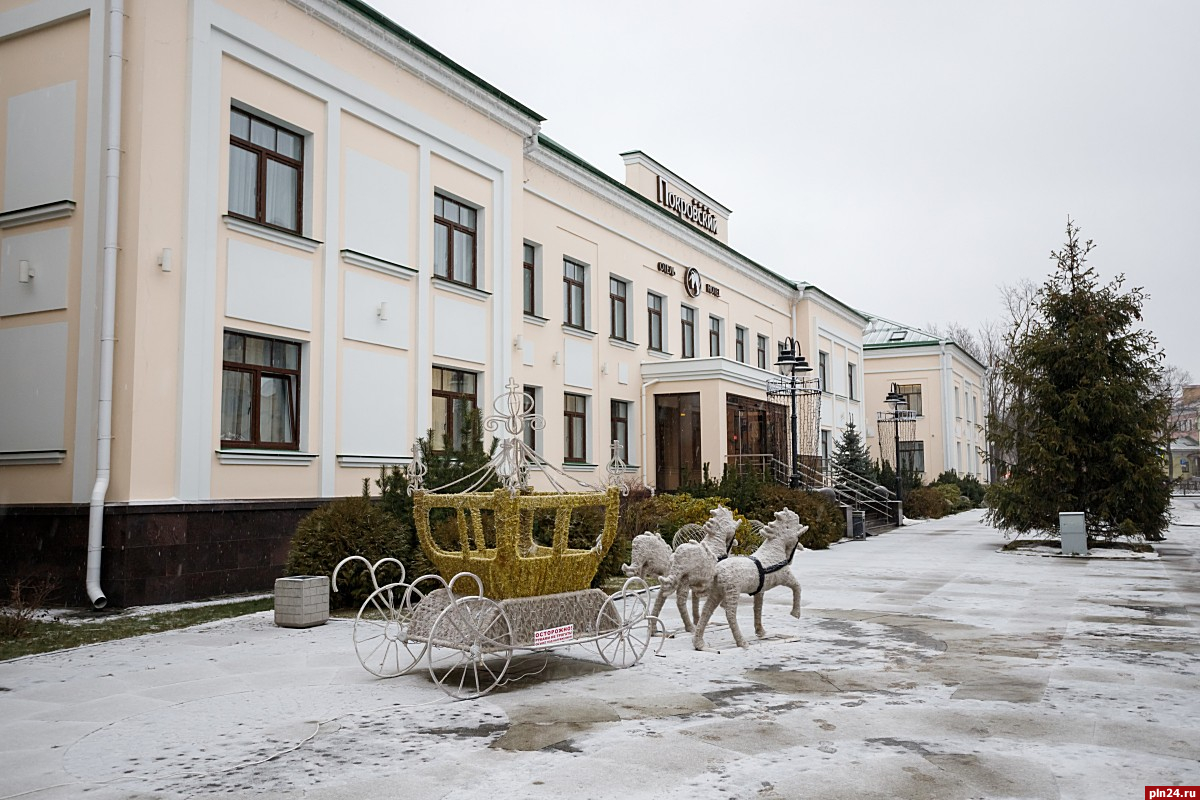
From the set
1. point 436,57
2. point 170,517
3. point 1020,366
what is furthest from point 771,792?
point 1020,366

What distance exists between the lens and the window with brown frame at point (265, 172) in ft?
41.8

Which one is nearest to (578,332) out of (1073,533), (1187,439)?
(1073,533)

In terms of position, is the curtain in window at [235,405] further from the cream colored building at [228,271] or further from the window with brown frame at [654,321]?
the window with brown frame at [654,321]

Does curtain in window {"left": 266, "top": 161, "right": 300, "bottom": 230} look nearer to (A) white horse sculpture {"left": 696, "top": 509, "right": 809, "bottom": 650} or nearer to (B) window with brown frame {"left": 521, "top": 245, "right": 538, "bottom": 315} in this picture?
(B) window with brown frame {"left": 521, "top": 245, "right": 538, "bottom": 315}

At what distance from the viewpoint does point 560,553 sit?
7.16 metres

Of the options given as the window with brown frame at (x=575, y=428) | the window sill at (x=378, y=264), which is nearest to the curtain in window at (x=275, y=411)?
the window sill at (x=378, y=264)

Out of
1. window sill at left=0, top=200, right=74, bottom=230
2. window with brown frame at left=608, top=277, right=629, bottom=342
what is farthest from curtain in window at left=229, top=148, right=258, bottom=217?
window with brown frame at left=608, top=277, right=629, bottom=342

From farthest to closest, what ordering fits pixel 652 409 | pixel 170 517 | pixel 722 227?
pixel 722 227, pixel 652 409, pixel 170 517

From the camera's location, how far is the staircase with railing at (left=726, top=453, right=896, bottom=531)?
24.9 m

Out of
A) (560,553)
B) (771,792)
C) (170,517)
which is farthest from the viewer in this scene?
(170,517)

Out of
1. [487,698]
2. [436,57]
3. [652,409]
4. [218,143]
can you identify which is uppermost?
[436,57]

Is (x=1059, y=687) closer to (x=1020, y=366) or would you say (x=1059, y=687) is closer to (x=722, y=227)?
(x=1020, y=366)

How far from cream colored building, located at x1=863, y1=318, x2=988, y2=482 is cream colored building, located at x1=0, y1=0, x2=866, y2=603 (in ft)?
114

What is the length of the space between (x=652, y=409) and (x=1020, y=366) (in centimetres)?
859
